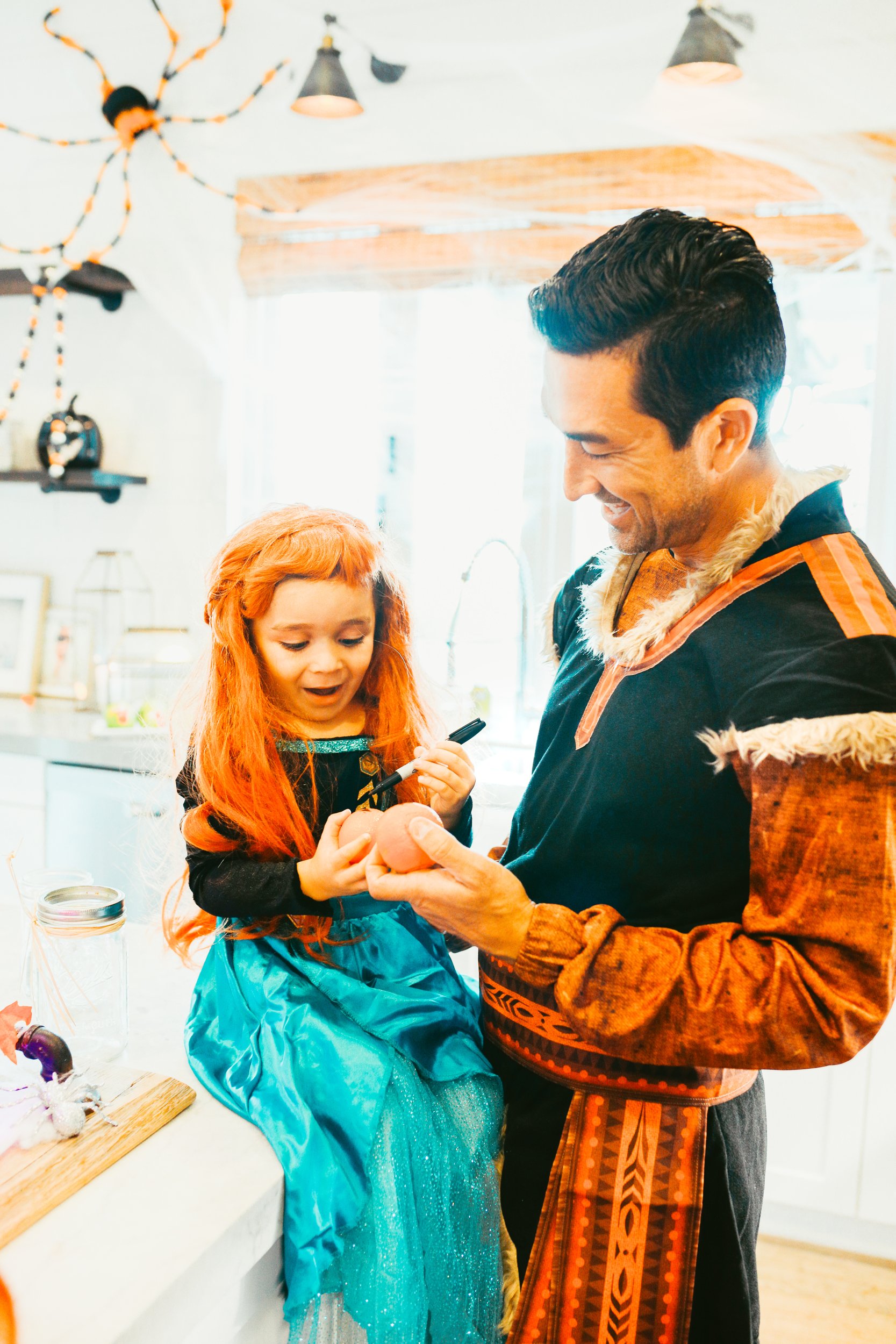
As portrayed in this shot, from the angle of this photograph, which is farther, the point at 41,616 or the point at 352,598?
the point at 41,616

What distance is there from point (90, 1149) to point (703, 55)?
2.36 m

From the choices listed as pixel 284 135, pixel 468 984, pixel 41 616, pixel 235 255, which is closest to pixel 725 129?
pixel 284 135

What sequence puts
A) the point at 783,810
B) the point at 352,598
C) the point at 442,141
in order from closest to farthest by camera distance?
the point at 783,810
the point at 352,598
the point at 442,141

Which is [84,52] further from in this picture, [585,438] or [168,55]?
[585,438]

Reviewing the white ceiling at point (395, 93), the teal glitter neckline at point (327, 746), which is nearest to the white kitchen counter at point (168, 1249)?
the teal glitter neckline at point (327, 746)

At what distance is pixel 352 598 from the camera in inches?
43.1

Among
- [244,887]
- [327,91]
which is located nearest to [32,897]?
[244,887]

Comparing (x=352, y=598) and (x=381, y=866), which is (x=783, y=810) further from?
(x=352, y=598)

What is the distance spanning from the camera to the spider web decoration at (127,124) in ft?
9.25

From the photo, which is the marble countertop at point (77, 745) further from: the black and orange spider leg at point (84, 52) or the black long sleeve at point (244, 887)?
the black and orange spider leg at point (84, 52)

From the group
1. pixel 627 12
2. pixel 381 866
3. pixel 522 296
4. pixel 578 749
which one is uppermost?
pixel 627 12

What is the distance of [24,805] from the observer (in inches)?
108

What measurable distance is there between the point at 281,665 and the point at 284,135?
2.27 m

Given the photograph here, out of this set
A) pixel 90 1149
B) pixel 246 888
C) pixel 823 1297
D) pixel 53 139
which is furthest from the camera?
pixel 53 139
